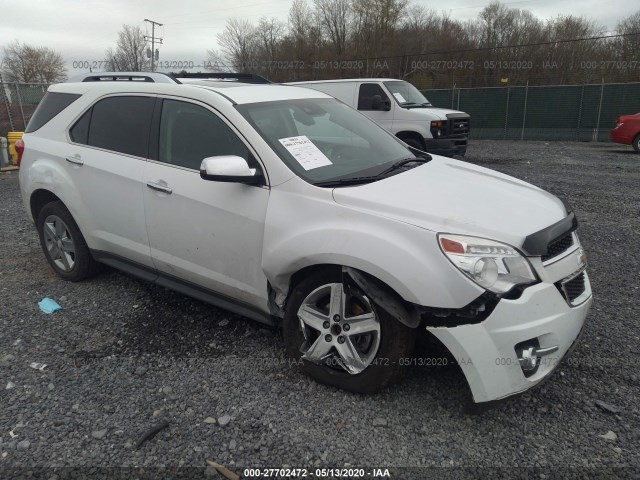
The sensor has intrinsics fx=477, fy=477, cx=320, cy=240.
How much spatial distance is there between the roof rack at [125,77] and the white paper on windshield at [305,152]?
126cm

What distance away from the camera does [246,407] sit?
2723mm

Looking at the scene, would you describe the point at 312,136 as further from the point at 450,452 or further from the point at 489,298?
the point at 450,452

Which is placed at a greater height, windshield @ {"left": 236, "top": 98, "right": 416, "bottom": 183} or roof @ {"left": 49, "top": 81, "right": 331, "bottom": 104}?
roof @ {"left": 49, "top": 81, "right": 331, "bottom": 104}

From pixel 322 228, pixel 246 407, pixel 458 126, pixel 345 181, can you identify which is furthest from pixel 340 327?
pixel 458 126

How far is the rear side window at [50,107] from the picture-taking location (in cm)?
421

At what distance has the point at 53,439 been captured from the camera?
250 centimetres

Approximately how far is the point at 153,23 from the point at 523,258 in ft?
226

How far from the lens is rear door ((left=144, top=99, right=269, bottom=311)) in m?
2.97

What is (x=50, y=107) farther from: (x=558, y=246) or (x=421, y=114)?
(x=421, y=114)

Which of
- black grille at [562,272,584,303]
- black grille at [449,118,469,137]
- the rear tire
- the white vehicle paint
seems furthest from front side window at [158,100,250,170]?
black grille at [449,118,469,137]

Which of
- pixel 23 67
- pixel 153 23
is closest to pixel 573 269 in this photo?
pixel 23 67

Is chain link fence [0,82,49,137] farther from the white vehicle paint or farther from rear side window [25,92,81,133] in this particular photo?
rear side window [25,92,81,133]

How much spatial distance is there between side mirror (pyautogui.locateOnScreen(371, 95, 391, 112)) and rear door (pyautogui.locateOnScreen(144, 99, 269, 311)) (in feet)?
27.5

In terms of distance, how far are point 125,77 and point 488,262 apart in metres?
3.45
